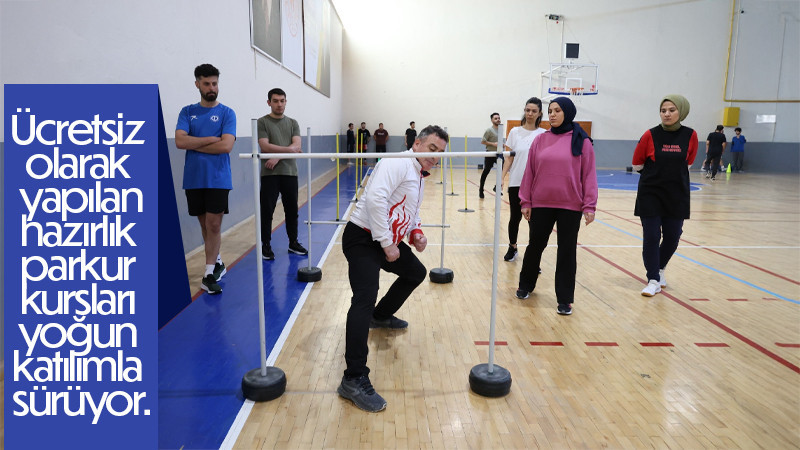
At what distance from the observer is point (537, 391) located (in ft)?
8.81

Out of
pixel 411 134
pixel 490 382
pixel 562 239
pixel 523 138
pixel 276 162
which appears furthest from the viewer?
pixel 411 134

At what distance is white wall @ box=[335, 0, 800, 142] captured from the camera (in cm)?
1875

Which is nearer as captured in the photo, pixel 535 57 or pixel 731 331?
pixel 731 331

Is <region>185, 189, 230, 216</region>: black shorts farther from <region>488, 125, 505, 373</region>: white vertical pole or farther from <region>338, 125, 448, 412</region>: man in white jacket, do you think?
<region>488, 125, 505, 373</region>: white vertical pole

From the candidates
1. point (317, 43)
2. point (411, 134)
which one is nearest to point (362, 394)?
point (317, 43)

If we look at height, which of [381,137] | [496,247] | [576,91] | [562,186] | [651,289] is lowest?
[651,289]

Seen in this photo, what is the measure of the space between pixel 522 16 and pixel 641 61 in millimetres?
4721

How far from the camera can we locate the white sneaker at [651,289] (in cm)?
427

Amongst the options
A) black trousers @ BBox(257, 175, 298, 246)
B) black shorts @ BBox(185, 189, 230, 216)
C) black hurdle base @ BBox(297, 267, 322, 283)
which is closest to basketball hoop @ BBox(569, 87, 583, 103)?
black trousers @ BBox(257, 175, 298, 246)

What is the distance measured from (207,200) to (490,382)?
8.23ft

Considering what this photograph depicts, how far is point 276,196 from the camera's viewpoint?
508 cm

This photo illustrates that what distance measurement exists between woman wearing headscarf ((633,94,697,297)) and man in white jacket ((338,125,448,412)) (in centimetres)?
211

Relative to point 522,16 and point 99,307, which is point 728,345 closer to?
point 99,307

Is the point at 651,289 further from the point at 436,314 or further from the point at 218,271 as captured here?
the point at 218,271
